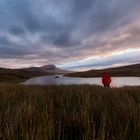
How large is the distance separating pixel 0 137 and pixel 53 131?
22.2 inches

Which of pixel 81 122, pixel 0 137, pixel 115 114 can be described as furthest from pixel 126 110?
pixel 0 137

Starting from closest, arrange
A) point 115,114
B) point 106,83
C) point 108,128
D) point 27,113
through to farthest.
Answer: point 108,128, point 27,113, point 115,114, point 106,83

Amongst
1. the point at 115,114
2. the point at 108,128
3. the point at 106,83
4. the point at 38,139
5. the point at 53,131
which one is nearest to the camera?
the point at 38,139

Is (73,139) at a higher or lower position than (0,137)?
lower

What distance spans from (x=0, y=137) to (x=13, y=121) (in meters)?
0.49

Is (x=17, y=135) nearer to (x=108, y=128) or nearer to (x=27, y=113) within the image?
(x=27, y=113)

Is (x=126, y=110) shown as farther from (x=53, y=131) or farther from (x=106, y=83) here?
(x=106, y=83)

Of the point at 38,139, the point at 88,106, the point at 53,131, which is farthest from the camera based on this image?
the point at 88,106

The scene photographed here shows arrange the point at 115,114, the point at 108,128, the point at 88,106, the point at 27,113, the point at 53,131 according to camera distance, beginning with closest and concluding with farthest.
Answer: the point at 53,131 → the point at 108,128 → the point at 27,113 → the point at 115,114 → the point at 88,106

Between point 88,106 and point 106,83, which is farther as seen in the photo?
point 106,83

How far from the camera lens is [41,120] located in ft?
8.93

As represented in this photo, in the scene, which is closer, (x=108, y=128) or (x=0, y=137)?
(x=0, y=137)

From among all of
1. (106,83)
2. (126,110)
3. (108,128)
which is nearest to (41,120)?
(108,128)

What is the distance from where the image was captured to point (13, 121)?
264cm
